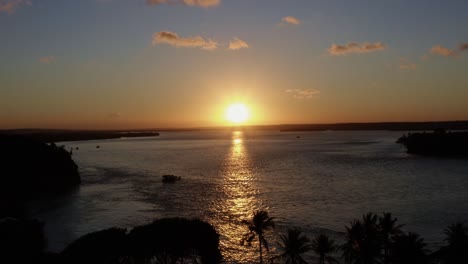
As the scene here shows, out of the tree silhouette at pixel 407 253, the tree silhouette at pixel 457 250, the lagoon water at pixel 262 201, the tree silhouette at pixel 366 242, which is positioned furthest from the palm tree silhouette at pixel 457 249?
the lagoon water at pixel 262 201

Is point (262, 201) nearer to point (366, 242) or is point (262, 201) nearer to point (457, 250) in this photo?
point (366, 242)

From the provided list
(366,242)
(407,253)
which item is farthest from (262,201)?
(407,253)

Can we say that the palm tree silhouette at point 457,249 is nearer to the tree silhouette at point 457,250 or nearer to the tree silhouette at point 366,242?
the tree silhouette at point 457,250

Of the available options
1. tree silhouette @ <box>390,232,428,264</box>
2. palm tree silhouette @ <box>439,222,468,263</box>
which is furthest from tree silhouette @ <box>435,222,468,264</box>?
tree silhouette @ <box>390,232,428,264</box>

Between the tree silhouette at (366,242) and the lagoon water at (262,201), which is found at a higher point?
the tree silhouette at (366,242)

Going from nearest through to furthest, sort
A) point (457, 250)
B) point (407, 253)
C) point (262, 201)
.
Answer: point (407, 253), point (457, 250), point (262, 201)

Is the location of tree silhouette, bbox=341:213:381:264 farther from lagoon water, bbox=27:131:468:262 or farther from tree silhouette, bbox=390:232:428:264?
lagoon water, bbox=27:131:468:262

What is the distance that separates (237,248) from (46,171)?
101m

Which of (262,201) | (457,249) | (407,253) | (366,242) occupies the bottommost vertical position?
(262,201)

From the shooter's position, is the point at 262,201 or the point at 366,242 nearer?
the point at 366,242

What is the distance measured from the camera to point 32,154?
470 ft

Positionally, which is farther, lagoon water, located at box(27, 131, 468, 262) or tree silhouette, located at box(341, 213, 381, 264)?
lagoon water, located at box(27, 131, 468, 262)

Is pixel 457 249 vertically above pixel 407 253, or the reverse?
pixel 457 249

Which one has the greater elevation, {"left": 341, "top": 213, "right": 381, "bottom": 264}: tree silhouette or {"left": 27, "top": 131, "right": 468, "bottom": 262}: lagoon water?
{"left": 341, "top": 213, "right": 381, "bottom": 264}: tree silhouette
